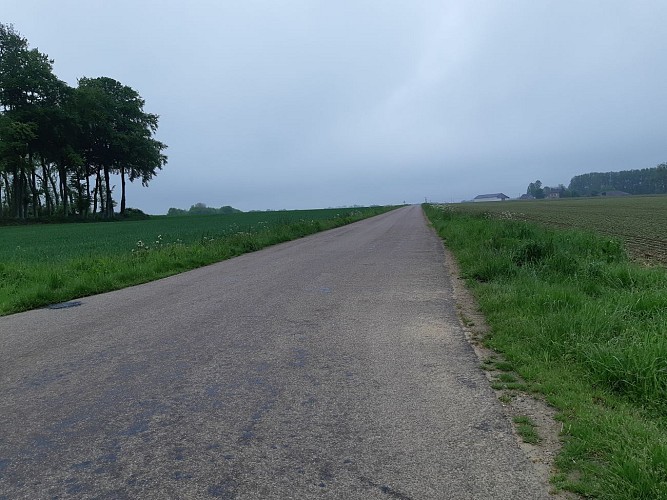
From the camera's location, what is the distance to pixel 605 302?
19.5ft

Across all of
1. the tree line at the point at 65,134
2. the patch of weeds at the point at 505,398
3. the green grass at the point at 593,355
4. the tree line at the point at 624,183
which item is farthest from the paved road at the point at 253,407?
the tree line at the point at 624,183

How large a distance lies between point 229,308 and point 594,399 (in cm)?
550

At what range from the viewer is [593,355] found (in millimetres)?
4148

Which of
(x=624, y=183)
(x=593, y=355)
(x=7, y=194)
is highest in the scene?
(x=624, y=183)

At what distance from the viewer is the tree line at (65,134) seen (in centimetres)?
4591

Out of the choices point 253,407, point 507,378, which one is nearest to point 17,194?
point 253,407

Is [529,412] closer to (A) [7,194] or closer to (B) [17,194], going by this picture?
(B) [17,194]

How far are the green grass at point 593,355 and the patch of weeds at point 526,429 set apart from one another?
217mm

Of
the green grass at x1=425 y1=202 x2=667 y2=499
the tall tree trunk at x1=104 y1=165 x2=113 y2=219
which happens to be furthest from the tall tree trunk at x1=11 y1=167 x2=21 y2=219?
the green grass at x1=425 y1=202 x2=667 y2=499

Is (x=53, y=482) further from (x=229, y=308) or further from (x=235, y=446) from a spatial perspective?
(x=229, y=308)

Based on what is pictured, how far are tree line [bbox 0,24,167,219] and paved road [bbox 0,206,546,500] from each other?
47828mm

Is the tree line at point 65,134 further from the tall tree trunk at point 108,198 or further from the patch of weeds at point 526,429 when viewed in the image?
the patch of weeds at point 526,429

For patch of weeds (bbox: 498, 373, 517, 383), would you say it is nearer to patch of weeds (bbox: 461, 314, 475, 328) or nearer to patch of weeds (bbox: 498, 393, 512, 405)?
patch of weeds (bbox: 498, 393, 512, 405)

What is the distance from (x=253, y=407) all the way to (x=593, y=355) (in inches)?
129
